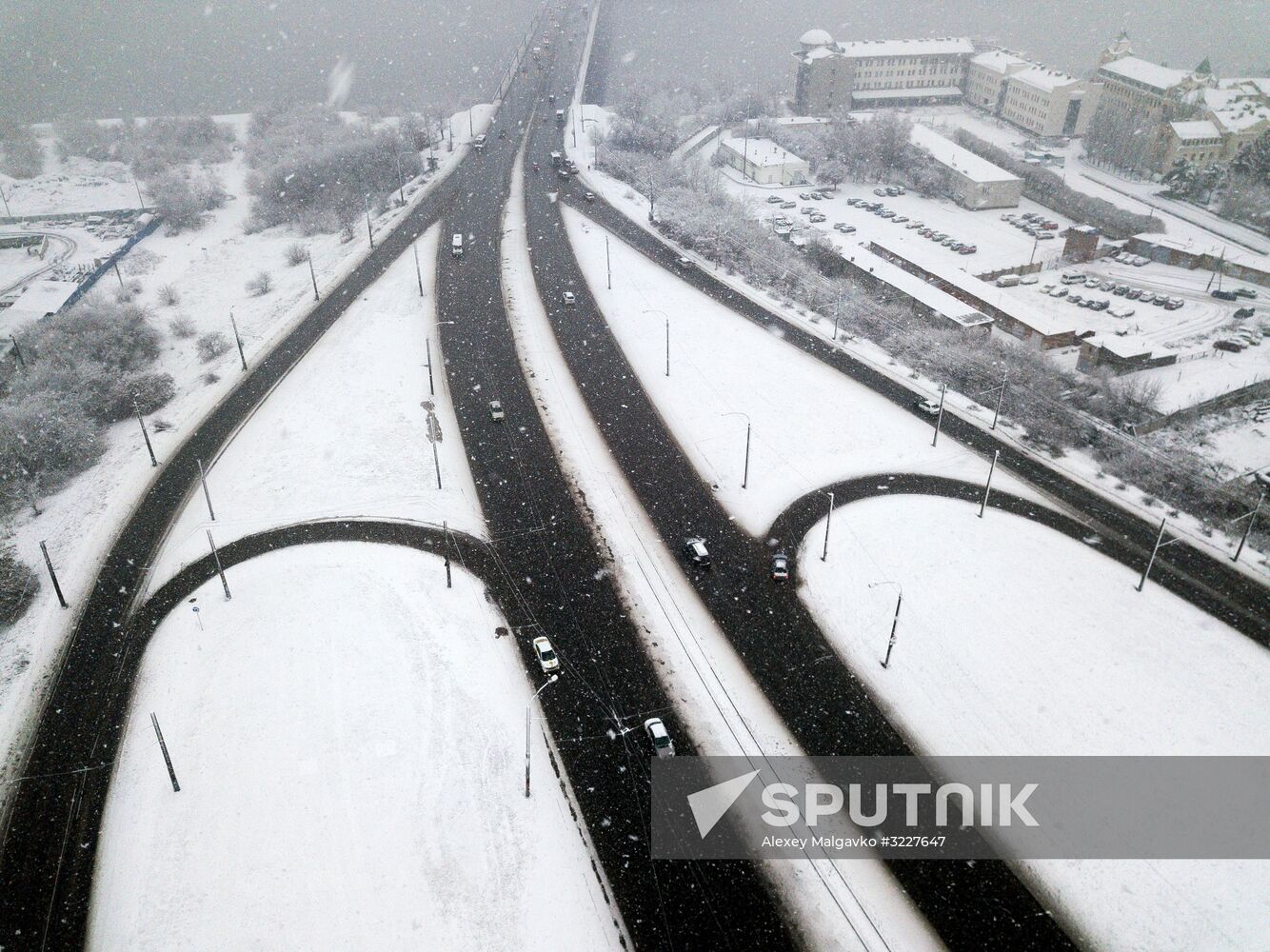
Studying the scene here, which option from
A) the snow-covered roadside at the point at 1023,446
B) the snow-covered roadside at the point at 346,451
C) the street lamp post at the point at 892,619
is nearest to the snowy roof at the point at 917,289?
the snow-covered roadside at the point at 1023,446

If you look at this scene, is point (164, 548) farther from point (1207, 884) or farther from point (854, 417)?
point (1207, 884)

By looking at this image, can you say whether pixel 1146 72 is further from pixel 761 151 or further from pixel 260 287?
pixel 260 287

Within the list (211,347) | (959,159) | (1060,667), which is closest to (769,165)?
(959,159)

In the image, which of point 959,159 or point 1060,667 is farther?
point 959,159

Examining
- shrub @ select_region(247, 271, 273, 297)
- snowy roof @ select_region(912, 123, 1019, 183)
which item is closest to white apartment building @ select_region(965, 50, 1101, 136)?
snowy roof @ select_region(912, 123, 1019, 183)

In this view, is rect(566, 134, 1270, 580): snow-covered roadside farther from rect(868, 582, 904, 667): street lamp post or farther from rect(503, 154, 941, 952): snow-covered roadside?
rect(503, 154, 941, 952): snow-covered roadside

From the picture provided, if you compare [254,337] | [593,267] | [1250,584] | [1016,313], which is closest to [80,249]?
[254,337]

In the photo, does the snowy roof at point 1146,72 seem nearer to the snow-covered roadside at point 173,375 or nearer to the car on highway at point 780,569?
the snow-covered roadside at point 173,375
